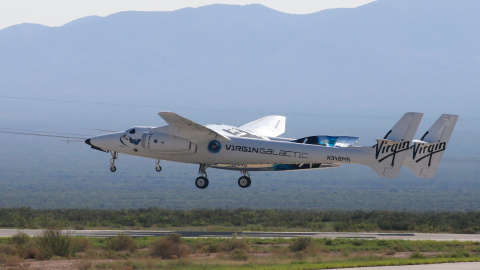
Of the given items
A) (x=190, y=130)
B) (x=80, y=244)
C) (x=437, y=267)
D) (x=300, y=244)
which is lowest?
(x=80, y=244)

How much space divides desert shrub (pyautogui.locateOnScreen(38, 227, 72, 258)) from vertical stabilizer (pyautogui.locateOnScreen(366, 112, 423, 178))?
1789 cm

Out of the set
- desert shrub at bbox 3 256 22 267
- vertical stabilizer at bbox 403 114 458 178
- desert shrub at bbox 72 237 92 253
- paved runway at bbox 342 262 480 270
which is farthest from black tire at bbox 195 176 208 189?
paved runway at bbox 342 262 480 270

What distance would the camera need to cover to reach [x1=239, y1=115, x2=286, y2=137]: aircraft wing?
2322 inches

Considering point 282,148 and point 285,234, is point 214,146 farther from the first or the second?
point 285,234

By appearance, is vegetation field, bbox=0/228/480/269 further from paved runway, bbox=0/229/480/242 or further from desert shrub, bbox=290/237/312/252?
paved runway, bbox=0/229/480/242

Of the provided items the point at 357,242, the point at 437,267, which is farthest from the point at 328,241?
the point at 437,267

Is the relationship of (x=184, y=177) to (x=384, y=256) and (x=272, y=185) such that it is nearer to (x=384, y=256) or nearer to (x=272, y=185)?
(x=272, y=185)

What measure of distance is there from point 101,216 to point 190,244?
24.6 metres

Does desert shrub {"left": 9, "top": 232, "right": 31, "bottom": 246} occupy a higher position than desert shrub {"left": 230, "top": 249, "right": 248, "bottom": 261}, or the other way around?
desert shrub {"left": 230, "top": 249, "right": 248, "bottom": 261}

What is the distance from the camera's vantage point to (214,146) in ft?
164

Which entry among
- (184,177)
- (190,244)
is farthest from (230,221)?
(184,177)

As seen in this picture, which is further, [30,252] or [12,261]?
[30,252]

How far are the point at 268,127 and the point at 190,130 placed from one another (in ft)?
40.9

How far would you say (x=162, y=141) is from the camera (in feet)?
163
